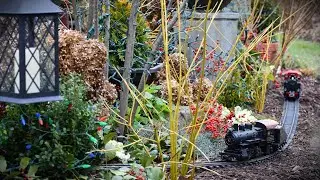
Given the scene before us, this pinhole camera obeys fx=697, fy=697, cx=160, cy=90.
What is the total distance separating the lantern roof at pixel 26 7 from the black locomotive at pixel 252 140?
6.88 ft

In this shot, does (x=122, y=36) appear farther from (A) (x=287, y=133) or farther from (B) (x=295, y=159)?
(B) (x=295, y=159)

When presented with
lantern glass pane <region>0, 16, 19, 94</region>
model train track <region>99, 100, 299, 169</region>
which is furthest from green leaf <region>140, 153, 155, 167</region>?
lantern glass pane <region>0, 16, 19, 94</region>

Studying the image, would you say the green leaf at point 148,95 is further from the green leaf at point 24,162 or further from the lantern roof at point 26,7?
the lantern roof at point 26,7

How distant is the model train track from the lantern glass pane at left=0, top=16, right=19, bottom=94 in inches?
48.3

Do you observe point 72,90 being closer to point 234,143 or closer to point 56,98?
point 56,98

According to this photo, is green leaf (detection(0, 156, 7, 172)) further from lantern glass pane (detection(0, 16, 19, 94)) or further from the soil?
the soil

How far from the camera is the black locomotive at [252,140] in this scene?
538 centimetres

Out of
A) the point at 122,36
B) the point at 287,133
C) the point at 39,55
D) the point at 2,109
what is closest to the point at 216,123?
the point at 287,133

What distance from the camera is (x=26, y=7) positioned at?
375 centimetres

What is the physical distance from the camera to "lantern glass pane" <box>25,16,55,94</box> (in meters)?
3.81

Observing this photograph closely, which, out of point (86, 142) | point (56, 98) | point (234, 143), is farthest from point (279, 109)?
point (56, 98)

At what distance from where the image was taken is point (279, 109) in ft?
27.0

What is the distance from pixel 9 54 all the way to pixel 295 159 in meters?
2.83

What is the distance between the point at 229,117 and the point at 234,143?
546mm
